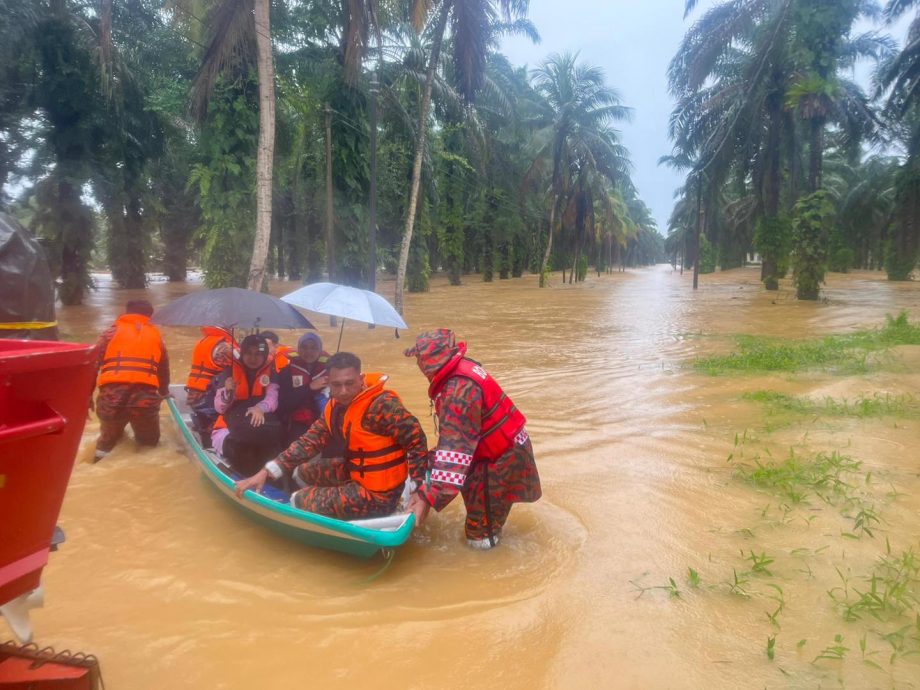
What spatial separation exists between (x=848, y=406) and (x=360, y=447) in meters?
5.80

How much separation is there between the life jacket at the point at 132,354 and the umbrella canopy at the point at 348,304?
1322mm

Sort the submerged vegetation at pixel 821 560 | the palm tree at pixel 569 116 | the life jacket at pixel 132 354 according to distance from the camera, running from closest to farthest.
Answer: the submerged vegetation at pixel 821 560, the life jacket at pixel 132 354, the palm tree at pixel 569 116

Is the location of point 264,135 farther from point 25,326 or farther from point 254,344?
point 25,326

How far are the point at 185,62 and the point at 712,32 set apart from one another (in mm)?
15958

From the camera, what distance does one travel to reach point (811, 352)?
10.7 m

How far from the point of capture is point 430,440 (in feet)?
22.8

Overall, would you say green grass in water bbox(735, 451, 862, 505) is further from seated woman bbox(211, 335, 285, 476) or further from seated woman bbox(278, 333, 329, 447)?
seated woman bbox(211, 335, 285, 476)

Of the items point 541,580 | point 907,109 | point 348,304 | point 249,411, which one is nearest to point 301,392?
point 249,411

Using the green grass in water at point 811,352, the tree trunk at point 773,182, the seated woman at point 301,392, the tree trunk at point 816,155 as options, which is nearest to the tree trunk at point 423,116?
the green grass in water at point 811,352

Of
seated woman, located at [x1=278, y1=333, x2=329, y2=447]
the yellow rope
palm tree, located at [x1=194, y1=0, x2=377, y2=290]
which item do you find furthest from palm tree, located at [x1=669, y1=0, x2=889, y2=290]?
the yellow rope

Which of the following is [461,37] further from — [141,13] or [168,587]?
[168,587]

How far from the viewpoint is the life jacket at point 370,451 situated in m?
3.96

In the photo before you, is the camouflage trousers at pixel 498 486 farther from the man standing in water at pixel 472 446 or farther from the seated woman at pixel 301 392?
the seated woman at pixel 301 392

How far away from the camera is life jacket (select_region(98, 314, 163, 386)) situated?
603 cm
